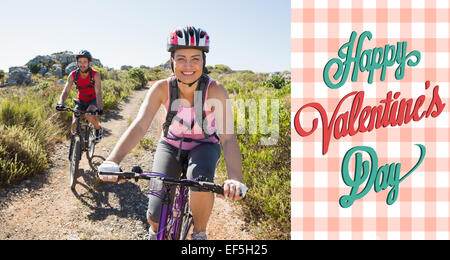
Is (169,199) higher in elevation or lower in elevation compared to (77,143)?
lower

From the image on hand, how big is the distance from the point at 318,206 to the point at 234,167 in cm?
327

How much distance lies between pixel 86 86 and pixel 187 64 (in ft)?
13.8

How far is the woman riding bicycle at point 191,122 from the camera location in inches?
99.6

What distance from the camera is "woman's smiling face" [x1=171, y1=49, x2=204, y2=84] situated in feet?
8.83

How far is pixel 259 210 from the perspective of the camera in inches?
185

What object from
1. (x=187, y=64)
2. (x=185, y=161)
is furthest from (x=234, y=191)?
(x=187, y=64)

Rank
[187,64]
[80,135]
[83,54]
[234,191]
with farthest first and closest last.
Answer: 1. [83,54]
2. [80,135]
3. [187,64]
4. [234,191]

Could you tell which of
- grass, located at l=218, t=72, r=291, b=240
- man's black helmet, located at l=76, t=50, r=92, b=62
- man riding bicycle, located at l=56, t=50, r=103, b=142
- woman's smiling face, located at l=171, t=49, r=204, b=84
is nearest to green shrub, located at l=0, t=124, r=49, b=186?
man riding bicycle, located at l=56, t=50, r=103, b=142

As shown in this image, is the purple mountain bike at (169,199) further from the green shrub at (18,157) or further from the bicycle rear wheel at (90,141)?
the bicycle rear wheel at (90,141)

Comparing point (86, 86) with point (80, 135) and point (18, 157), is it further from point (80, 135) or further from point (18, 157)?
point (18, 157)

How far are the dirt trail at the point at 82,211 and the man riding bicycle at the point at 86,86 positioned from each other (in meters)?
1.27

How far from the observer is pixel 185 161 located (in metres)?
2.86

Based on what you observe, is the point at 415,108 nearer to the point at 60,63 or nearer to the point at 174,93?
the point at 174,93

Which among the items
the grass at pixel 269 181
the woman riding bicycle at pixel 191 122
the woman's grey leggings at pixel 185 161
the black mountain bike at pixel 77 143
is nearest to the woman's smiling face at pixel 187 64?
the woman riding bicycle at pixel 191 122
